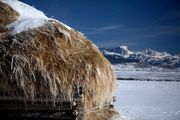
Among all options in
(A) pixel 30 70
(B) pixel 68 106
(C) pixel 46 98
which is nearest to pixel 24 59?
(A) pixel 30 70

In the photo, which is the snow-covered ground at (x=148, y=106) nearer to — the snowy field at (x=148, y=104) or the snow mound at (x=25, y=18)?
the snowy field at (x=148, y=104)

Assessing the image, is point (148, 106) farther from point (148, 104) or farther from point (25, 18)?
point (25, 18)

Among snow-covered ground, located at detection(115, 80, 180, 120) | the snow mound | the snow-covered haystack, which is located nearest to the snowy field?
snow-covered ground, located at detection(115, 80, 180, 120)

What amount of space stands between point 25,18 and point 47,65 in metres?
1.66

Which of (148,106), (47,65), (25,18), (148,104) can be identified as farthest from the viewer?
(148,104)

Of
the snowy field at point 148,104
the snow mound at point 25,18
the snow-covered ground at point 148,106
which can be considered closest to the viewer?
the snow mound at point 25,18

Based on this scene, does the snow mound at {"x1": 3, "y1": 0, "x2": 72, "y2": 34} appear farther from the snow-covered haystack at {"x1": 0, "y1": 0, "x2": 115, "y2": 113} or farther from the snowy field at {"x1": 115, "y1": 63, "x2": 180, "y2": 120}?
the snowy field at {"x1": 115, "y1": 63, "x2": 180, "y2": 120}

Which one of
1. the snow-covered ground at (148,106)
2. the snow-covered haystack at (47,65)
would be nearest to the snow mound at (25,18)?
the snow-covered haystack at (47,65)

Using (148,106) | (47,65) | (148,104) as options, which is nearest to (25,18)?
(47,65)

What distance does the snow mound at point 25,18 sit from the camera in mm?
5648

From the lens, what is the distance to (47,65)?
501 cm

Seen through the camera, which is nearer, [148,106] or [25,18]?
[25,18]

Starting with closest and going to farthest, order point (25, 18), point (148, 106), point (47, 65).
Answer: point (47, 65) → point (25, 18) → point (148, 106)

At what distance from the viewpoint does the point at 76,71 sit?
16.6 feet
